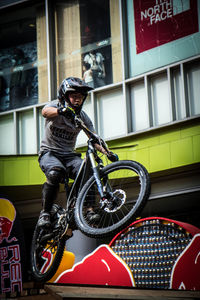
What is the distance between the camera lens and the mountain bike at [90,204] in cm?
597

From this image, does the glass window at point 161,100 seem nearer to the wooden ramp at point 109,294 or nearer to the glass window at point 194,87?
the glass window at point 194,87

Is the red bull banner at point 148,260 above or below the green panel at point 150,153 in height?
below

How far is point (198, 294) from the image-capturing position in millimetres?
7223

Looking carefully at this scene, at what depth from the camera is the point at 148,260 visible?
8836 mm

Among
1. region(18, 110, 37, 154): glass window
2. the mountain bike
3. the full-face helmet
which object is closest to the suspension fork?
the mountain bike

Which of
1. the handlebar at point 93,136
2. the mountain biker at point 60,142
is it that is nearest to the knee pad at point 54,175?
the mountain biker at point 60,142

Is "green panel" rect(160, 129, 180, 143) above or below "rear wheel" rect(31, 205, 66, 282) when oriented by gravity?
above

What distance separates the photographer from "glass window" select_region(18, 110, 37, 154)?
35.6 ft

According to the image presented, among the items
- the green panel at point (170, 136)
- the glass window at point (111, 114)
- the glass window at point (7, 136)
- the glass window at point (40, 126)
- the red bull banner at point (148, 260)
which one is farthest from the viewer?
the glass window at point (7, 136)

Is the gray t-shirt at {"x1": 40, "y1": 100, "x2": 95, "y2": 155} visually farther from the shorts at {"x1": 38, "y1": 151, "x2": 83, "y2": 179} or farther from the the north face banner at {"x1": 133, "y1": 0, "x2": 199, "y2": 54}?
the the north face banner at {"x1": 133, "y1": 0, "x2": 199, "y2": 54}

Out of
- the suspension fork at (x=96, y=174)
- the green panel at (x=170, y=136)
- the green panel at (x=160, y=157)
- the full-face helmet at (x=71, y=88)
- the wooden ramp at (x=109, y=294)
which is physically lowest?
the wooden ramp at (x=109, y=294)

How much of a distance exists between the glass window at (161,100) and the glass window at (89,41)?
0.82 meters

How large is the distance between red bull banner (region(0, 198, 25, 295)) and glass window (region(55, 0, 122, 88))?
2.71 m

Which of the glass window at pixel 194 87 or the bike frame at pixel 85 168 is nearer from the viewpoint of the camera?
the bike frame at pixel 85 168
